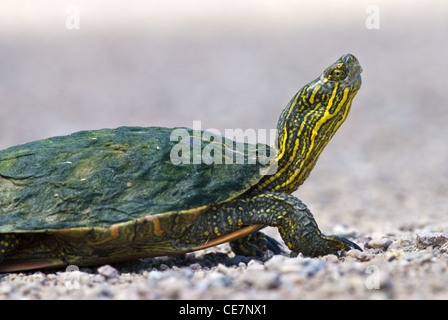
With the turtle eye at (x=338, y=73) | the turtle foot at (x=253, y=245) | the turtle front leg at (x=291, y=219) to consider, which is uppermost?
the turtle eye at (x=338, y=73)

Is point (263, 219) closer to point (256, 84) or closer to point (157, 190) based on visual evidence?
point (157, 190)

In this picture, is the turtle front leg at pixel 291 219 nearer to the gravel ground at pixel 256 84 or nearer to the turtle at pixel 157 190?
the turtle at pixel 157 190

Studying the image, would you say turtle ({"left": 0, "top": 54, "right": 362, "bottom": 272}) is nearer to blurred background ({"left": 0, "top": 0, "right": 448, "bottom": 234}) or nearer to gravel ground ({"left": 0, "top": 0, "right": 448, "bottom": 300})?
gravel ground ({"left": 0, "top": 0, "right": 448, "bottom": 300})

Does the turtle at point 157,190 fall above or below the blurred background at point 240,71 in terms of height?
below

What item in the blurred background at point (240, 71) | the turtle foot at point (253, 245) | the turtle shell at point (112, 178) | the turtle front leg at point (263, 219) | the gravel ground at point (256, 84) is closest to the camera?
the turtle shell at point (112, 178)

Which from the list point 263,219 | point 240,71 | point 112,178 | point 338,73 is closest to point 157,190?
point 112,178

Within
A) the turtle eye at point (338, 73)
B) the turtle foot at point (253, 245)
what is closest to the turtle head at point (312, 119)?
the turtle eye at point (338, 73)
